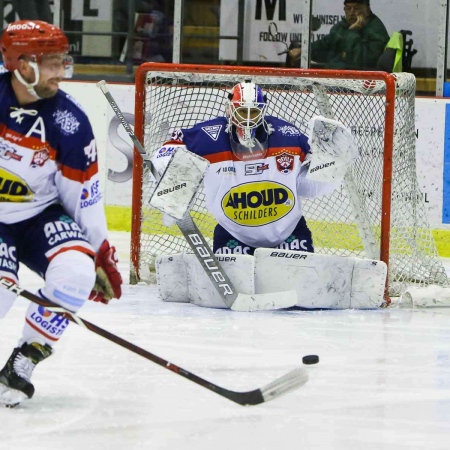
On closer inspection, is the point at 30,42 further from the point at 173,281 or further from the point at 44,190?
the point at 173,281

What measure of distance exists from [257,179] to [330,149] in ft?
1.13

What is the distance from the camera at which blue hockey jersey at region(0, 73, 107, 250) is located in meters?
2.83

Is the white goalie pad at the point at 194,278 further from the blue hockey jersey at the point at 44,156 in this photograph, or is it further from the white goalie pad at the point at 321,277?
the blue hockey jersey at the point at 44,156

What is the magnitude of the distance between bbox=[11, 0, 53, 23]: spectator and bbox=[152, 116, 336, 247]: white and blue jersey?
2814 millimetres

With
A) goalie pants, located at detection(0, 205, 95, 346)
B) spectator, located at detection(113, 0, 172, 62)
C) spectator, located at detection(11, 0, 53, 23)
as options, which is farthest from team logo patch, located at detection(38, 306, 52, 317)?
spectator, located at detection(11, 0, 53, 23)

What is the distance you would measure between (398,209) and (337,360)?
1.40 m

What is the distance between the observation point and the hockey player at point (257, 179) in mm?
4551

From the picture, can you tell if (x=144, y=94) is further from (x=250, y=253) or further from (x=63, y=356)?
(x=63, y=356)

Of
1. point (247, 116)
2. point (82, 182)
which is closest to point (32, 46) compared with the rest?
point (82, 182)

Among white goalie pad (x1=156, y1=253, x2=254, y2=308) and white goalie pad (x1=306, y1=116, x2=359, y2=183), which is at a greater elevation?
white goalie pad (x1=306, y1=116, x2=359, y2=183)

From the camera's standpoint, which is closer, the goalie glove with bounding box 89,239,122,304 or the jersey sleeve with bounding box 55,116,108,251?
the jersey sleeve with bounding box 55,116,108,251

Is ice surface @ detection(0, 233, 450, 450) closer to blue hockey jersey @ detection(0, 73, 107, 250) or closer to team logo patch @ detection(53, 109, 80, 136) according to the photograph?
blue hockey jersey @ detection(0, 73, 107, 250)

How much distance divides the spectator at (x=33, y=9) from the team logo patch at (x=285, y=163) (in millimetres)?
2970

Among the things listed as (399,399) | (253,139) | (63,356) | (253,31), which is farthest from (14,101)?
(253,31)
